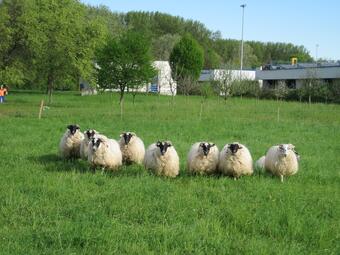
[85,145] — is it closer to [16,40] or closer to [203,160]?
[203,160]

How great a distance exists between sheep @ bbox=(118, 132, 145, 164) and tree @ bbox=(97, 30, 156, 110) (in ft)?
83.5

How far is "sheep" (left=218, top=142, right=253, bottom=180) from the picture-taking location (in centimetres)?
1096

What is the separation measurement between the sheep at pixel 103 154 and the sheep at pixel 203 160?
1.76 m

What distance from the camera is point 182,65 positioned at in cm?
7112

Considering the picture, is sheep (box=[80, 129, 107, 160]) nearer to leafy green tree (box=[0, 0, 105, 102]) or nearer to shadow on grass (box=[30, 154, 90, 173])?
shadow on grass (box=[30, 154, 90, 173])

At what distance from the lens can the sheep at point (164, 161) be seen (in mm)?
10969

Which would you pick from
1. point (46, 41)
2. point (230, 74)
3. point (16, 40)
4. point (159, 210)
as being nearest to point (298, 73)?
point (230, 74)

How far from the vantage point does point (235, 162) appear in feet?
35.9

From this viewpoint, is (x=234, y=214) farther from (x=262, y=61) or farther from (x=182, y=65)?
(x=262, y=61)

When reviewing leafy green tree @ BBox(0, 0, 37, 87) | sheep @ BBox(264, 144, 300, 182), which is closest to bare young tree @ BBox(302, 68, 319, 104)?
leafy green tree @ BBox(0, 0, 37, 87)

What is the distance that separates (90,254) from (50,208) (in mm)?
2327

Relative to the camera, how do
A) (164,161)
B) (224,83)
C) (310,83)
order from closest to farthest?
1. (164,161)
2. (224,83)
3. (310,83)

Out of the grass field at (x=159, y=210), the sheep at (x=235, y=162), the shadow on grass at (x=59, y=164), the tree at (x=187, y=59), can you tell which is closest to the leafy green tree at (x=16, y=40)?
the tree at (x=187, y=59)

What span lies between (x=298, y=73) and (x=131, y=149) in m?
62.3
